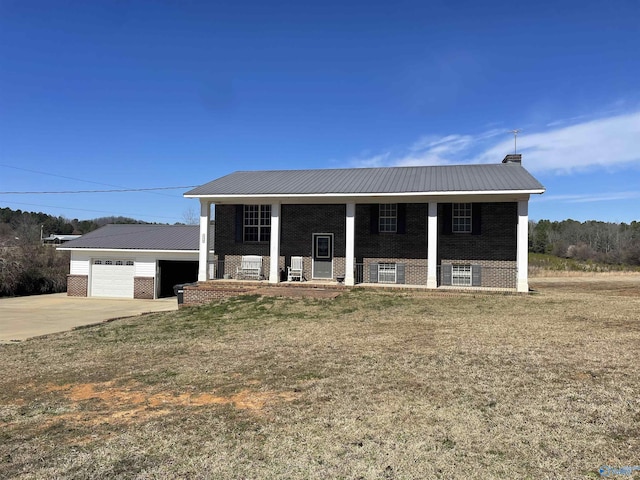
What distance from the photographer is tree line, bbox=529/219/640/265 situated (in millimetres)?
74688

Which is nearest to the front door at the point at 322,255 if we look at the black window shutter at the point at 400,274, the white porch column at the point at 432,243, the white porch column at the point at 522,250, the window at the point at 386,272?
the window at the point at 386,272

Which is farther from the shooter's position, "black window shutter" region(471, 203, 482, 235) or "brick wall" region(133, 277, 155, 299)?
"brick wall" region(133, 277, 155, 299)

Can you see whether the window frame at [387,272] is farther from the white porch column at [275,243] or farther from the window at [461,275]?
the white porch column at [275,243]

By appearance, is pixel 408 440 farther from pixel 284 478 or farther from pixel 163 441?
pixel 163 441

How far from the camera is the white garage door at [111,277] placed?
26.3 meters

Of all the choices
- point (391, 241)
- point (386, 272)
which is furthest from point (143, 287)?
point (391, 241)

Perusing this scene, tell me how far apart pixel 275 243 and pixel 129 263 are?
500 inches

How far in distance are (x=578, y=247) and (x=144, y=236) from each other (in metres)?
84.3

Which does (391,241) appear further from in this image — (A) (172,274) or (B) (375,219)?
→ (A) (172,274)

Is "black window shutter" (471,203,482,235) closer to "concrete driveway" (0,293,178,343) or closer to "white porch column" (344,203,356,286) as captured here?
"white porch column" (344,203,356,286)

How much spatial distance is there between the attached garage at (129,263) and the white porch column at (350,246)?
443 inches

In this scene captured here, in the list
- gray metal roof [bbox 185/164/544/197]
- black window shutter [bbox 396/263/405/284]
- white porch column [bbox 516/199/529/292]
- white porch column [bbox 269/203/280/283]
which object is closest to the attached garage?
gray metal roof [bbox 185/164/544/197]

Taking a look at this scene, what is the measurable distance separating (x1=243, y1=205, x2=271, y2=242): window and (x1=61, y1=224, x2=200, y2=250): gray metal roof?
6909 mm

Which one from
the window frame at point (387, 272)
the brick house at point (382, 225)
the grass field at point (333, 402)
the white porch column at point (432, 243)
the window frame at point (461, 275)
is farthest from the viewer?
the window frame at point (387, 272)
